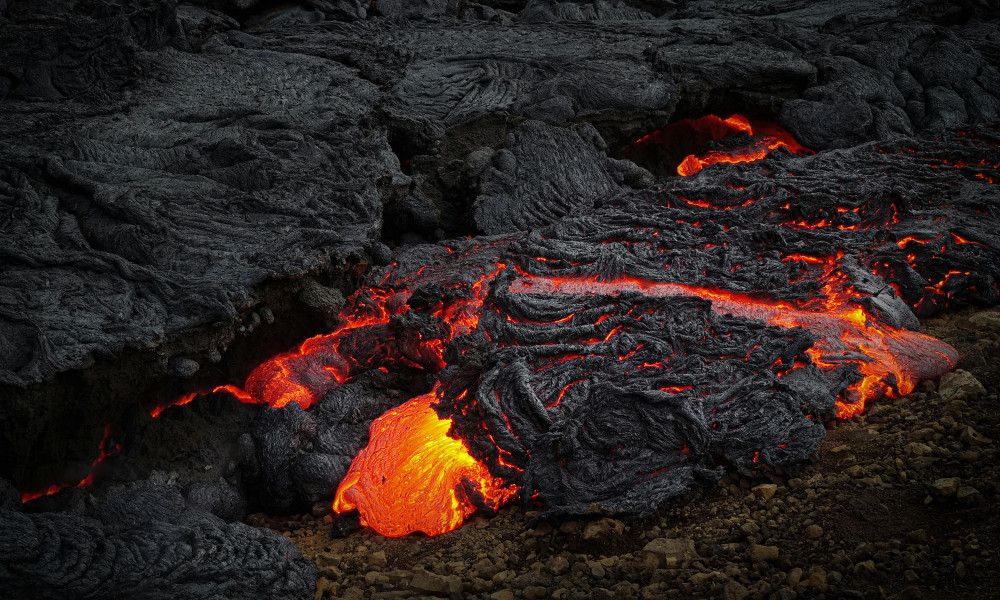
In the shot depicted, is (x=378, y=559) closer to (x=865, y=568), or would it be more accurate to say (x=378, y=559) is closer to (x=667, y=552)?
(x=667, y=552)

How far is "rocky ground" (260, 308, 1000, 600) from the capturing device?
7.83 ft

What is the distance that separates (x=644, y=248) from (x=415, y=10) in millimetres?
4676

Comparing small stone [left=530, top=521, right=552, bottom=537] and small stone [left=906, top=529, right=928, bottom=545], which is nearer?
small stone [left=906, top=529, right=928, bottom=545]

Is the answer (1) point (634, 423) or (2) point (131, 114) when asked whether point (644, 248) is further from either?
(2) point (131, 114)

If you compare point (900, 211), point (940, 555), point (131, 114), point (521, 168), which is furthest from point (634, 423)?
point (131, 114)

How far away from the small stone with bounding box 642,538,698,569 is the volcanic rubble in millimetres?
16

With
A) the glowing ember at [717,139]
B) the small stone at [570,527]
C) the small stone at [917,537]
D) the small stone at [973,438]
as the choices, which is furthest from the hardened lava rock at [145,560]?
the glowing ember at [717,139]

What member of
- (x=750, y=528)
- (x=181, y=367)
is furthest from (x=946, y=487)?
(x=181, y=367)

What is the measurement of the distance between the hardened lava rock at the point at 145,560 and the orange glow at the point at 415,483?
52 centimetres

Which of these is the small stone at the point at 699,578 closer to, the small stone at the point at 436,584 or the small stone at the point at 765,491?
the small stone at the point at 765,491

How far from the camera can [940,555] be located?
7.77 feet

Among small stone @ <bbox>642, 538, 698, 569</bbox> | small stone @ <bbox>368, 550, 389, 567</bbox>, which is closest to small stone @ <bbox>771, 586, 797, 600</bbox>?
small stone @ <bbox>642, 538, 698, 569</bbox>

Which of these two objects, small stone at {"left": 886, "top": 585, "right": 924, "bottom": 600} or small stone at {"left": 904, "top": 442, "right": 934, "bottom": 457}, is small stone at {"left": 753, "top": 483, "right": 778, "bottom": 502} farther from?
small stone at {"left": 886, "top": 585, "right": 924, "bottom": 600}

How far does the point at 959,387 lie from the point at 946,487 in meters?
1.03
